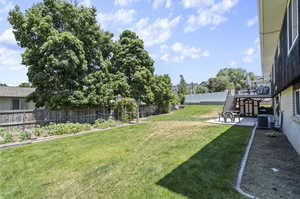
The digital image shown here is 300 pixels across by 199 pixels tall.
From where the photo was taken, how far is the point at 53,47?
10930mm

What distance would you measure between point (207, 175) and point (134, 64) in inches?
623

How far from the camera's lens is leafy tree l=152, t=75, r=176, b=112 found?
21.0 metres

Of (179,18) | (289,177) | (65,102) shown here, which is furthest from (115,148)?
(179,18)

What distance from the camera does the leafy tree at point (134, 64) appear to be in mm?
18016

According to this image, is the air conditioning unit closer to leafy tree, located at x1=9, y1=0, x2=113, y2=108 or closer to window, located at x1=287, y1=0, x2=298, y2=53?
window, located at x1=287, y1=0, x2=298, y2=53

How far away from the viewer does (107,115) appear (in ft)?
47.9

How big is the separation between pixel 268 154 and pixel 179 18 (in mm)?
11427

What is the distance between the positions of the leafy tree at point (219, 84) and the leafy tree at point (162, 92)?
24.7m

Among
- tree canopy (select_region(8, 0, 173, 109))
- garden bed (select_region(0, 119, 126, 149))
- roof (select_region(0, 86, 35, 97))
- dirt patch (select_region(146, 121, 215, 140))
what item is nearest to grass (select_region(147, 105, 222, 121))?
dirt patch (select_region(146, 121, 215, 140))

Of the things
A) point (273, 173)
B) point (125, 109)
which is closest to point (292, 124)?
point (273, 173)

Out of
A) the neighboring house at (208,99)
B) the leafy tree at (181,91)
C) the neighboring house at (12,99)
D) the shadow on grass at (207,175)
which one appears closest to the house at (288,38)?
the shadow on grass at (207,175)

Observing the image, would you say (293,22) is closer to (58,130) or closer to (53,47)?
(58,130)

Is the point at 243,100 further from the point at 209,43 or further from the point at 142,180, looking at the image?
the point at 142,180

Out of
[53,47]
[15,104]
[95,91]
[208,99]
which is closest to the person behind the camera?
[53,47]
